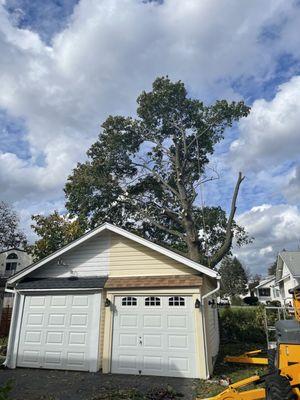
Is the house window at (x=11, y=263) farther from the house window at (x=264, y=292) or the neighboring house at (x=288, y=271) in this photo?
the house window at (x=264, y=292)

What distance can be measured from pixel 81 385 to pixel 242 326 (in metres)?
12.7

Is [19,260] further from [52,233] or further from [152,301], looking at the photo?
[152,301]

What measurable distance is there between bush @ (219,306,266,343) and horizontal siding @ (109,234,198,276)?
9.79 metres

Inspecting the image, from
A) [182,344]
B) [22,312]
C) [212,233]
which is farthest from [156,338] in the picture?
[212,233]

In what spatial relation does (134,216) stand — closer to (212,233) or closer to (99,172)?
(99,172)

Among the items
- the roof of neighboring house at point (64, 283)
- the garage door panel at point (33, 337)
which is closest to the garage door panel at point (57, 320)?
the garage door panel at point (33, 337)

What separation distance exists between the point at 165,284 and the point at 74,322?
360cm

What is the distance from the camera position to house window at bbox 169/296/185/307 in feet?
34.9

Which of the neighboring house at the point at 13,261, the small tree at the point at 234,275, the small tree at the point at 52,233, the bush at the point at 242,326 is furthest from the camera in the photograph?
the small tree at the point at 234,275

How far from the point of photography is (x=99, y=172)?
2291cm

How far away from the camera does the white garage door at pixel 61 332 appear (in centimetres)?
1095

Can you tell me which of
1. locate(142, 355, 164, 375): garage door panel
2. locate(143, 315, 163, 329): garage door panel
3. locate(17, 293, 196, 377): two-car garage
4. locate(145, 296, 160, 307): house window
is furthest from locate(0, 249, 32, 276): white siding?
locate(142, 355, 164, 375): garage door panel

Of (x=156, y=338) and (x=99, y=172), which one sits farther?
(x=99, y=172)

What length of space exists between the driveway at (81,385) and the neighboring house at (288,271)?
70.2 feet
